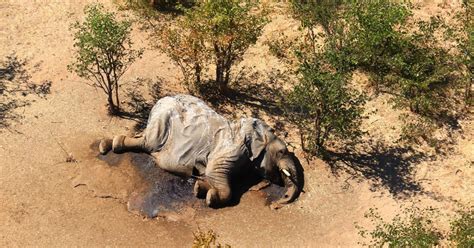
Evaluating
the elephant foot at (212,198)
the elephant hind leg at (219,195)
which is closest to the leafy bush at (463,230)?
the elephant hind leg at (219,195)

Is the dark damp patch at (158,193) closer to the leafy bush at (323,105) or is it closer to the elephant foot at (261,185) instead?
the elephant foot at (261,185)

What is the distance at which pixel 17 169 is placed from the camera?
898 inches

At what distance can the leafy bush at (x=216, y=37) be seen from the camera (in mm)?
23984

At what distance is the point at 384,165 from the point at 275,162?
5091mm

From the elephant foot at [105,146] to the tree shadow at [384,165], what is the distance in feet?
31.4

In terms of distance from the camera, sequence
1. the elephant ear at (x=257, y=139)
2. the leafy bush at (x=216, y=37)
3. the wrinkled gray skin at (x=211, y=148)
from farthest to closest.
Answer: the leafy bush at (x=216, y=37) → the elephant ear at (x=257, y=139) → the wrinkled gray skin at (x=211, y=148)

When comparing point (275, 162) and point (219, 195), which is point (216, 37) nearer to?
point (275, 162)

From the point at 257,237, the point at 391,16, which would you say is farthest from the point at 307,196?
the point at 391,16

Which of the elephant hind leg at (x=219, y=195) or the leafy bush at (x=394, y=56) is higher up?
the leafy bush at (x=394, y=56)

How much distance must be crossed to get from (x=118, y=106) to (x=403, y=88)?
14202 mm

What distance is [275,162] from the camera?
2241 centimetres

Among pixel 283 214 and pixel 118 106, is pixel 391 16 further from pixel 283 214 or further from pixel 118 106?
pixel 118 106

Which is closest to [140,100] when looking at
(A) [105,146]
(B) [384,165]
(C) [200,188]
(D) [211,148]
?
(A) [105,146]

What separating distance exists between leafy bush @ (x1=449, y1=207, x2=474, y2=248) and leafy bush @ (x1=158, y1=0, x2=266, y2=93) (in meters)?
11.7
